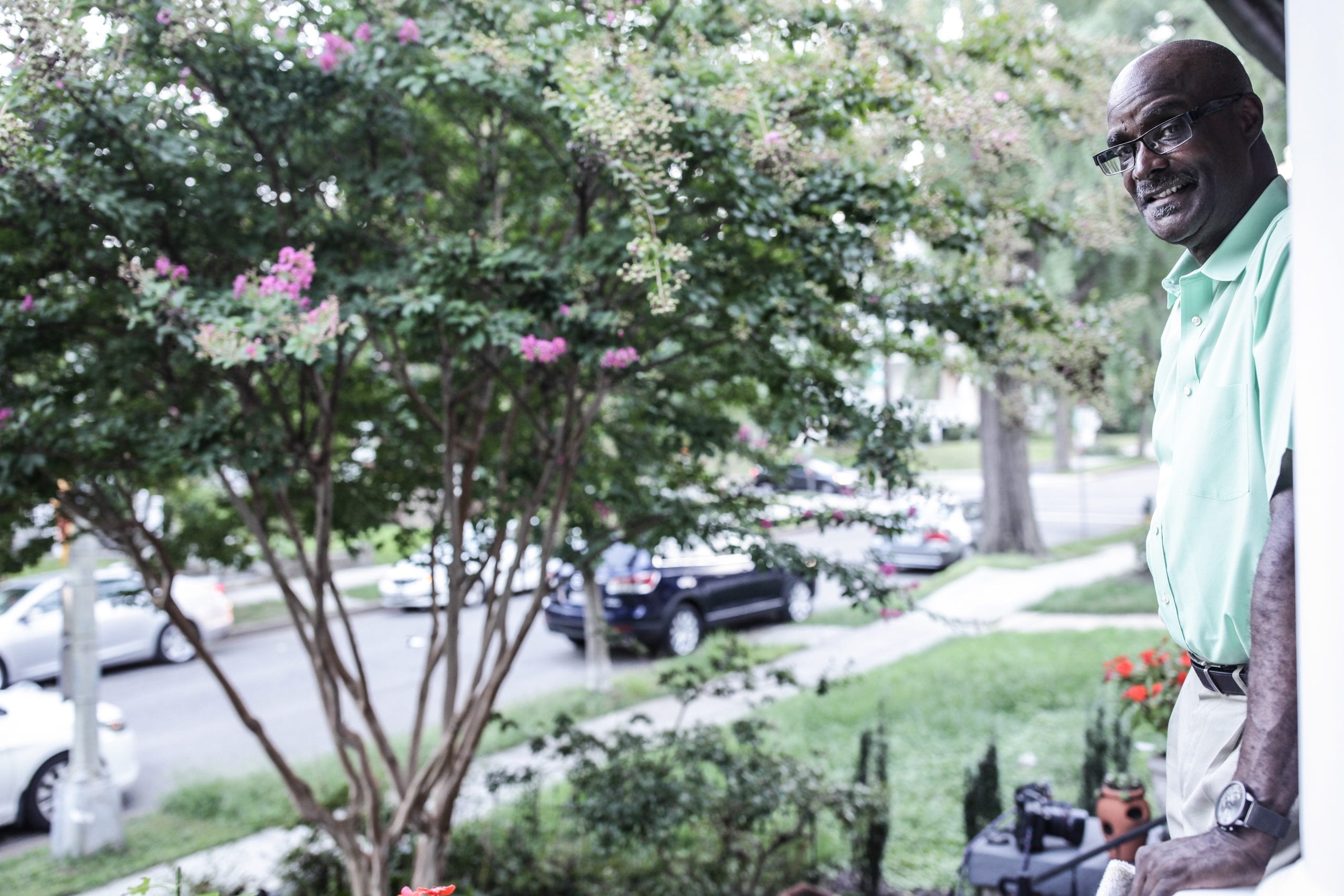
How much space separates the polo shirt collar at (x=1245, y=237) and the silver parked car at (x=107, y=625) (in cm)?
908

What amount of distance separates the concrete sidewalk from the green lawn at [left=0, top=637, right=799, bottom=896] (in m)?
0.10

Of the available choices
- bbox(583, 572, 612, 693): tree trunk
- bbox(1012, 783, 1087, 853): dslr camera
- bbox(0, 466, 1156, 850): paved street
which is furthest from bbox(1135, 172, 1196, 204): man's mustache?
bbox(583, 572, 612, 693): tree trunk

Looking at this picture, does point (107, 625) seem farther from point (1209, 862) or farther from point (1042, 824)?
point (1209, 862)

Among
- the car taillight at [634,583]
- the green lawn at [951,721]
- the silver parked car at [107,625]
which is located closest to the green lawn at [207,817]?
the green lawn at [951,721]

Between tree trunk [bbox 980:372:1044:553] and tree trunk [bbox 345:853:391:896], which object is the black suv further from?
tree trunk [bbox 345:853:391:896]

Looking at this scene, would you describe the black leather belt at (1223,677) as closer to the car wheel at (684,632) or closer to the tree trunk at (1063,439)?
the car wheel at (684,632)

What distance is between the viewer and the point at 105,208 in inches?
118

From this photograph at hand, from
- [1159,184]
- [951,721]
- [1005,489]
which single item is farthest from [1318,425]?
[1005,489]

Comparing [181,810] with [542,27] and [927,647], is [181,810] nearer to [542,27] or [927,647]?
[542,27]

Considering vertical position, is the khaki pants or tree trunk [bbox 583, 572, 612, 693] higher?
the khaki pants

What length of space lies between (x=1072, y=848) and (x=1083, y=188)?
7280 millimetres

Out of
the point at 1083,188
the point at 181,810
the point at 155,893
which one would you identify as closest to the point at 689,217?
the point at 155,893

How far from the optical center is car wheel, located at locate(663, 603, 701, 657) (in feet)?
34.2

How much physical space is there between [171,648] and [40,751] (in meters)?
4.86
